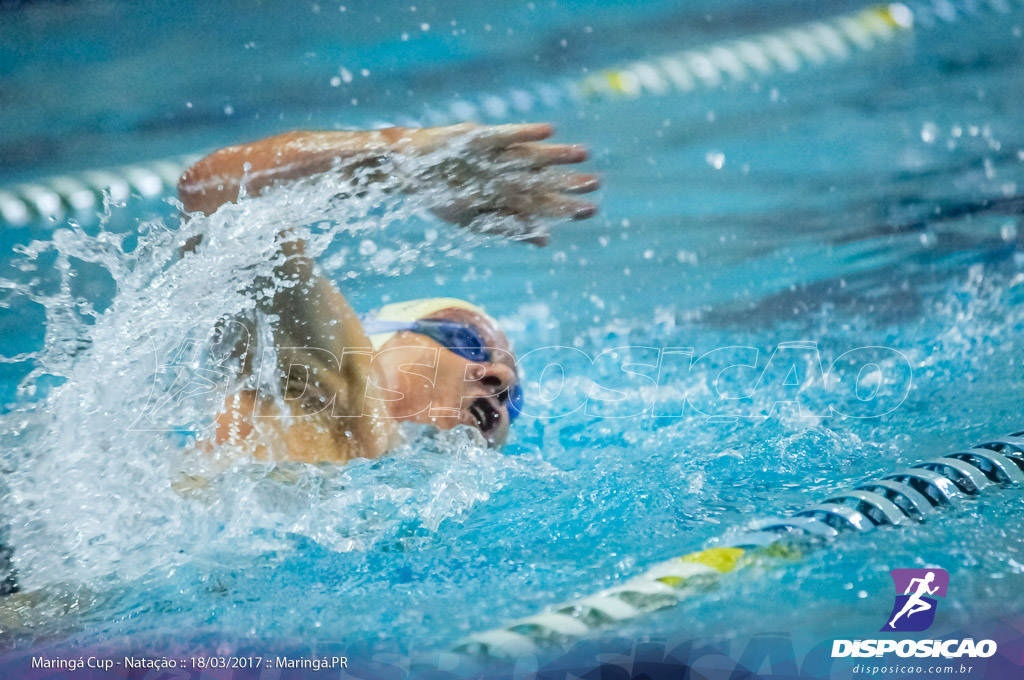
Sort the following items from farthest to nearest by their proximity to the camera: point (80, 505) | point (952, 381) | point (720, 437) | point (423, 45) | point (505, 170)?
point (423, 45), point (952, 381), point (720, 437), point (80, 505), point (505, 170)

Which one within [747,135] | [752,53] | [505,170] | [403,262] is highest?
[752,53]

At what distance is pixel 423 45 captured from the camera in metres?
3.57

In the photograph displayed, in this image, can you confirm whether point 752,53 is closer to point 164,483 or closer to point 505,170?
point 505,170

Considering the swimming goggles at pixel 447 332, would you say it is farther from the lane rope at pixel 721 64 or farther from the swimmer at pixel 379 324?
the lane rope at pixel 721 64

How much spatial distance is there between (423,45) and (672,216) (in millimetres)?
1312

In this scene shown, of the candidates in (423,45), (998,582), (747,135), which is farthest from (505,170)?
(747,135)

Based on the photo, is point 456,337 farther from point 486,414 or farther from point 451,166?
point 451,166

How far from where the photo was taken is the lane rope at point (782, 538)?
149 cm

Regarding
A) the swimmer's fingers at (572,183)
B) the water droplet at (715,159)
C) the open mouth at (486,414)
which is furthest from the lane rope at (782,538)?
the water droplet at (715,159)

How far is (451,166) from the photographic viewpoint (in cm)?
153

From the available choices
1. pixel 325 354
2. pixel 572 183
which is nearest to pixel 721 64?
pixel 572 183

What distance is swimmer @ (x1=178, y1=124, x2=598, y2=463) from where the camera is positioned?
1.55 m

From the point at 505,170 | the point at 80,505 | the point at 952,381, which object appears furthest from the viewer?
the point at 952,381

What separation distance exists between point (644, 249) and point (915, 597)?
251cm
